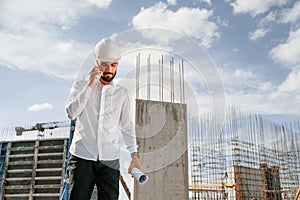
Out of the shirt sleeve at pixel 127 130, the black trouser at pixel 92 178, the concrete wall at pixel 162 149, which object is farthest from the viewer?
the concrete wall at pixel 162 149

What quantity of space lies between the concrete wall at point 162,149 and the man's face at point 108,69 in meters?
0.83

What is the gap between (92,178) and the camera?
3.80 feet

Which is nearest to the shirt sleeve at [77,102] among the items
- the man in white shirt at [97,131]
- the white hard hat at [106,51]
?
the man in white shirt at [97,131]

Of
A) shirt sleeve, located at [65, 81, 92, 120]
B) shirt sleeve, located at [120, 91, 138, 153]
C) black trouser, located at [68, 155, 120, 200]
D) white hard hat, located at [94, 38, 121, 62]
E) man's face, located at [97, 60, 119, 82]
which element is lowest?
black trouser, located at [68, 155, 120, 200]

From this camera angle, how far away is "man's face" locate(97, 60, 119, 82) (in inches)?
47.2

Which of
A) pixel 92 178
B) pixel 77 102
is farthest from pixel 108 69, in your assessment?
pixel 92 178

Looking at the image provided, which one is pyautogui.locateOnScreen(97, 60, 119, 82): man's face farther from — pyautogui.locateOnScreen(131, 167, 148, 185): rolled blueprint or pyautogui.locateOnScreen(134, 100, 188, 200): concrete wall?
pyautogui.locateOnScreen(134, 100, 188, 200): concrete wall

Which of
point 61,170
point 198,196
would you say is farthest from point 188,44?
point 61,170

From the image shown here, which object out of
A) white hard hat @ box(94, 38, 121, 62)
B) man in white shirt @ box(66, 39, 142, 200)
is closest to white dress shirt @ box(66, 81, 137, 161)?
man in white shirt @ box(66, 39, 142, 200)

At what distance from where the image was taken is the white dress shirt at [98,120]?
1176mm

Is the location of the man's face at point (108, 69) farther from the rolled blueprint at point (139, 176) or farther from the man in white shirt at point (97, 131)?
the rolled blueprint at point (139, 176)

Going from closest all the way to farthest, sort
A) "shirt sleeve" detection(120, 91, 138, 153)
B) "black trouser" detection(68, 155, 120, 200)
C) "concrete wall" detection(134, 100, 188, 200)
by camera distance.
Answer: "black trouser" detection(68, 155, 120, 200) → "shirt sleeve" detection(120, 91, 138, 153) → "concrete wall" detection(134, 100, 188, 200)

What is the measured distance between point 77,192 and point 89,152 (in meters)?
0.14

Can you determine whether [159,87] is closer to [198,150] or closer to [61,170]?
[198,150]
